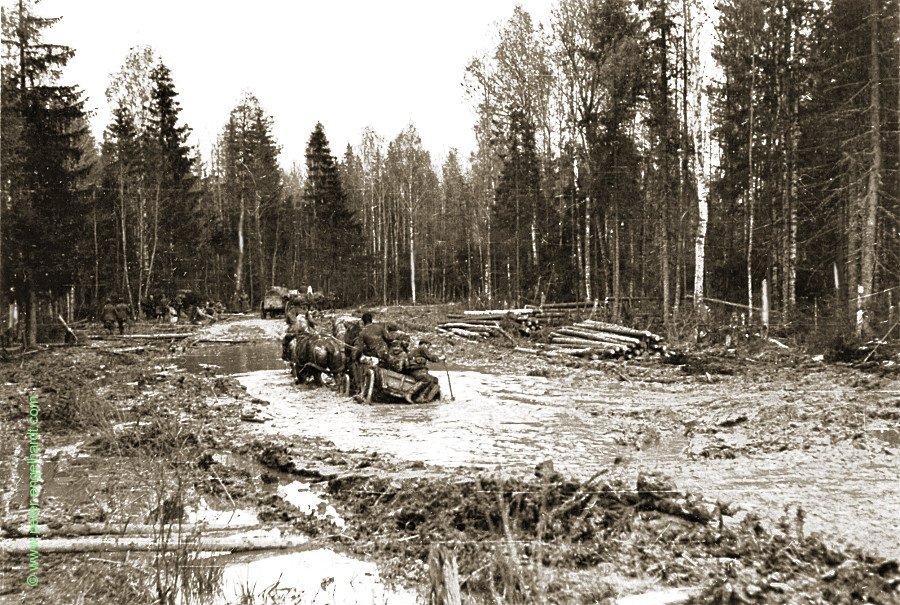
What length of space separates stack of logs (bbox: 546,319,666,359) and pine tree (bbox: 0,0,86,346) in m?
13.2

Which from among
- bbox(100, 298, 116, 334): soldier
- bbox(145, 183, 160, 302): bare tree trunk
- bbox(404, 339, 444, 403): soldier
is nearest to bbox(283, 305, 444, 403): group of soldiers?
bbox(404, 339, 444, 403): soldier

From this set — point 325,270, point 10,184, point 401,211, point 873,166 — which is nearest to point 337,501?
point 10,184

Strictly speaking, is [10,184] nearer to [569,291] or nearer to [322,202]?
[569,291]

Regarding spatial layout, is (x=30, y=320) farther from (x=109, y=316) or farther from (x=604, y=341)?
(x=604, y=341)

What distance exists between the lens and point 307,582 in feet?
14.7

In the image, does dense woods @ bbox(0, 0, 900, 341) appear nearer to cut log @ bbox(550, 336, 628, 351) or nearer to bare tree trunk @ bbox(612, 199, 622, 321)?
bare tree trunk @ bbox(612, 199, 622, 321)

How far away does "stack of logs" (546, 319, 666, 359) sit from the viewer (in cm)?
1706

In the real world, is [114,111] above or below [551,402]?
above

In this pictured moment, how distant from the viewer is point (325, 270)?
46.6 meters


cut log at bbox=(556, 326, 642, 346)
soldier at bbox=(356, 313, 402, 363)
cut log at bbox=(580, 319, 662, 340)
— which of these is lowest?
cut log at bbox=(556, 326, 642, 346)

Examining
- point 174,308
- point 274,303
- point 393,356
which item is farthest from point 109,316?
point 393,356

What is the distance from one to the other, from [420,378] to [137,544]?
720 centimetres

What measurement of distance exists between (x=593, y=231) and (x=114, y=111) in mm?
23269

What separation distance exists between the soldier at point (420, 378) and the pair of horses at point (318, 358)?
1.74 metres
